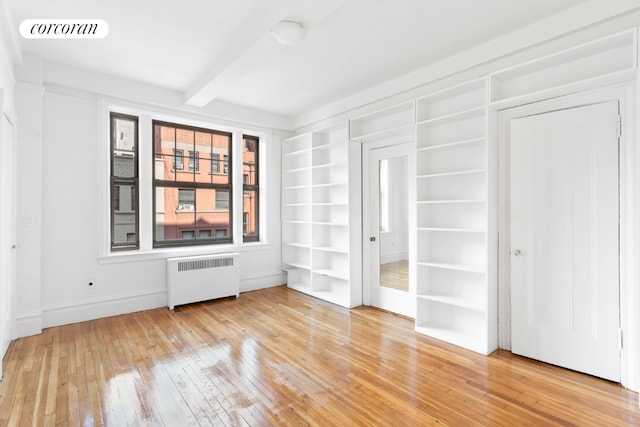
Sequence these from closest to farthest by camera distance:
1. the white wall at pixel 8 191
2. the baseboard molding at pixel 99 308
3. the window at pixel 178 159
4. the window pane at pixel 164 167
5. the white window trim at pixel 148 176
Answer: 1. the white wall at pixel 8 191
2. the baseboard molding at pixel 99 308
3. the white window trim at pixel 148 176
4. the window pane at pixel 164 167
5. the window at pixel 178 159

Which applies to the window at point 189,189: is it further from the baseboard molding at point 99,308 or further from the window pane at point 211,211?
the baseboard molding at point 99,308

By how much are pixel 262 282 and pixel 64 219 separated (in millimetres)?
2782

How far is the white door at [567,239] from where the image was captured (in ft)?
7.87

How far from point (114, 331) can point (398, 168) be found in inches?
147

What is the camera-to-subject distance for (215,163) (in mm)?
5023

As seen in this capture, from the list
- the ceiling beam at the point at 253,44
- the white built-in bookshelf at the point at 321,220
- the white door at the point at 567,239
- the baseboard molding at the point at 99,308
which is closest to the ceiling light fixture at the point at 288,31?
the ceiling beam at the point at 253,44

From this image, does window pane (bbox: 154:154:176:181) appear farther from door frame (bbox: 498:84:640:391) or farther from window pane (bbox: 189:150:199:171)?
door frame (bbox: 498:84:640:391)

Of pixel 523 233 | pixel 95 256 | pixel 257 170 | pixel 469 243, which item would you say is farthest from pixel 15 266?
pixel 523 233

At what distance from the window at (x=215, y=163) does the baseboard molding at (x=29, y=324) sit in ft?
8.94

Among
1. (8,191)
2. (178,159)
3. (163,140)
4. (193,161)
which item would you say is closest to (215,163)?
(193,161)

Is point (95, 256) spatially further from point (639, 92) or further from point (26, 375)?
point (639, 92)

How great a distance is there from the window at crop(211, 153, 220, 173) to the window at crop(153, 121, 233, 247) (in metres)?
0.02

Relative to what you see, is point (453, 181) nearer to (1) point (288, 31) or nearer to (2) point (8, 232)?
(1) point (288, 31)

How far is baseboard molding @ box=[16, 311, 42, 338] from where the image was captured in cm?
322
